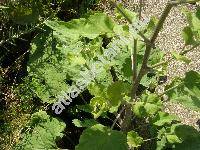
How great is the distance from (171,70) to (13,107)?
1.44 meters

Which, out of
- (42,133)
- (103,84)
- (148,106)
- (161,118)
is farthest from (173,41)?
(148,106)

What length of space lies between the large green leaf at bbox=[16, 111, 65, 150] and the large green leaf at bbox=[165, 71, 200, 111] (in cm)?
95

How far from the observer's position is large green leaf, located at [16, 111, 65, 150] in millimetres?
3029

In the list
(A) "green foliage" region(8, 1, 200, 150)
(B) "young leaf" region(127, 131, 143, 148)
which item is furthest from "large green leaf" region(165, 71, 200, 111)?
(B) "young leaf" region(127, 131, 143, 148)

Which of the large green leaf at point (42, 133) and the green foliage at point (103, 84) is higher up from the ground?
the green foliage at point (103, 84)

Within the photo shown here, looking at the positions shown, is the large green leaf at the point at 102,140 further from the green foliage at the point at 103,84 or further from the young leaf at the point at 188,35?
the young leaf at the point at 188,35

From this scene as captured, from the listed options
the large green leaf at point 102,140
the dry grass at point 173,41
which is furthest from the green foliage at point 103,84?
the dry grass at point 173,41

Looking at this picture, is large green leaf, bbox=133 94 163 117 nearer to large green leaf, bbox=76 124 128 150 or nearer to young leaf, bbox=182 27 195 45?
large green leaf, bbox=76 124 128 150

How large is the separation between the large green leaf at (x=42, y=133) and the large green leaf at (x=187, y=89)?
950 mm

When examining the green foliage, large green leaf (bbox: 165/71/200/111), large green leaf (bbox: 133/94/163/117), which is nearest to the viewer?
the green foliage

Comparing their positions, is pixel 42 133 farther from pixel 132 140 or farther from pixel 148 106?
pixel 148 106

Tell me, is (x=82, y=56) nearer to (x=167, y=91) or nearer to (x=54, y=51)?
(x=167, y=91)

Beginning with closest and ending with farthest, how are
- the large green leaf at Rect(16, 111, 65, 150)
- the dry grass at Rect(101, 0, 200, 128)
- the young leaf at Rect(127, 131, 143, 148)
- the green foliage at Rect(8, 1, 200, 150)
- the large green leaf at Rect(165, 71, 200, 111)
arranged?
the green foliage at Rect(8, 1, 200, 150) → the large green leaf at Rect(165, 71, 200, 111) → the young leaf at Rect(127, 131, 143, 148) → the large green leaf at Rect(16, 111, 65, 150) → the dry grass at Rect(101, 0, 200, 128)

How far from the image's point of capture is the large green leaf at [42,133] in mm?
3029
